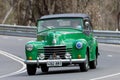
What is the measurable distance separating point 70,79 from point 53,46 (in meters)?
2.52

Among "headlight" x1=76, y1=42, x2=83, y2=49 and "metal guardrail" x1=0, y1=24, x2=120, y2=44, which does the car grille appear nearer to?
"headlight" x1=76, y1=42, x2=83, y2=49

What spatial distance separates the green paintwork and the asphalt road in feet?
2.23

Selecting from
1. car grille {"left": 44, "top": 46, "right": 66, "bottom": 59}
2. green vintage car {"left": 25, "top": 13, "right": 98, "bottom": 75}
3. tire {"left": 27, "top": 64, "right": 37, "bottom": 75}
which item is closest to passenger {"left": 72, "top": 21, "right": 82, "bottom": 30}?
green vintage car {"left": 25, "top": 13, "right": 98, "bottom": 75}

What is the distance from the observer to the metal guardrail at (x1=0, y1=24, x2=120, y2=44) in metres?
33.7

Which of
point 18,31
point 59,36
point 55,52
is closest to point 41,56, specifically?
point 55,52

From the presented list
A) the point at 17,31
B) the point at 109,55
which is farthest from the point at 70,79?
the point at 17,31

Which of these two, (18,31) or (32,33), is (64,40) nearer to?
(32,33)

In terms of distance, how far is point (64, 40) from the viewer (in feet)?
57.1

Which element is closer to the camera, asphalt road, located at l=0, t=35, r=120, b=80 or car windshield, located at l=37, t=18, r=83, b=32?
asphalt road, located at l=0, t=35, r=120, b=80

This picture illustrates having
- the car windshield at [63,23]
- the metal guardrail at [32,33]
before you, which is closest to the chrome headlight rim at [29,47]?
the car windshield at [63,23]

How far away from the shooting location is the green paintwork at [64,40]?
55.9 feet

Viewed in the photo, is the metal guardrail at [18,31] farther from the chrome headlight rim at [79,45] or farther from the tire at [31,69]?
the chrome headlight rim at [79,45]

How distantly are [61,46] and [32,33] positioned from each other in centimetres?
2216

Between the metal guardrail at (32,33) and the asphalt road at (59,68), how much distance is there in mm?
1299
